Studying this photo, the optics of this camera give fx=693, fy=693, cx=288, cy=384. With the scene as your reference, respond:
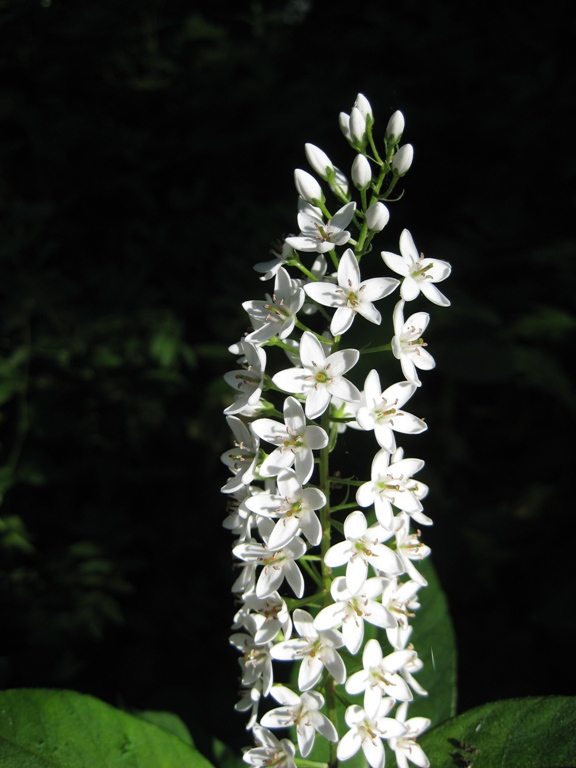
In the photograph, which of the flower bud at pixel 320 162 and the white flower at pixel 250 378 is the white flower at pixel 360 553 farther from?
the flower bud at pixel 320 162

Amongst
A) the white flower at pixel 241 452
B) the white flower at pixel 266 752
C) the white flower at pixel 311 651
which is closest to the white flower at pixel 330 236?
the white flower at pixel 241 452

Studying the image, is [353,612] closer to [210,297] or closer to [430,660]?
[430,660]

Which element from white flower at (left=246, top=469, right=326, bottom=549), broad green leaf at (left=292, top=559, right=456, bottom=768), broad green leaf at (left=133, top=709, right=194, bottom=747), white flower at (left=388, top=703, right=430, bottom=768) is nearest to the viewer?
white flower at (left=246, top=469, right=326, bottom=549)

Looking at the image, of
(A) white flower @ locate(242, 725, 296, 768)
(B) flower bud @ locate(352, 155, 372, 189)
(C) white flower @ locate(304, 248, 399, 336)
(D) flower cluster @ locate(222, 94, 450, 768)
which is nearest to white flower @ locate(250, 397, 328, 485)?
(D) flower cluster @ locate(222, 94, 450, 768)

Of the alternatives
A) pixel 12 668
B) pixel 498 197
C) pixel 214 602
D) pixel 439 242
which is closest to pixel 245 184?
pixel 439 242

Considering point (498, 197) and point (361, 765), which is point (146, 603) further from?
point (498, 197)

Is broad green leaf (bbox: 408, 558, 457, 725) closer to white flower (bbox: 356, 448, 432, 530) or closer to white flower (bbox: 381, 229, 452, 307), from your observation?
white flower (bbox: 356, 448, 432, 530)
